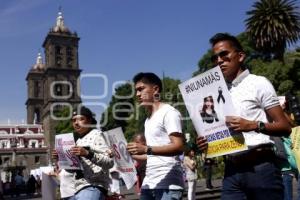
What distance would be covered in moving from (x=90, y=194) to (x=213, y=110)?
7.08 feet

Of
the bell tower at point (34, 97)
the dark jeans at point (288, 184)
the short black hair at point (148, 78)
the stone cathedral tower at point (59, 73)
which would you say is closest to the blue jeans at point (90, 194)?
the short black hair at point (148, 78)

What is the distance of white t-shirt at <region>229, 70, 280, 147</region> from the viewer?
3828mm

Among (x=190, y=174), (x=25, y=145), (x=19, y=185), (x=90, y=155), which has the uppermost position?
(x=25, y=145)

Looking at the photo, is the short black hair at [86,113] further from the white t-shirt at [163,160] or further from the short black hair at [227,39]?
the short black hair at [227,39]

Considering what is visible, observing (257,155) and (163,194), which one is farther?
(163,194)

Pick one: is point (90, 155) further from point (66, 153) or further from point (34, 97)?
point (34, 97)

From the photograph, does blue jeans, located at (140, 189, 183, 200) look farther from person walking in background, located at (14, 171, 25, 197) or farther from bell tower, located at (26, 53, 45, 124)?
bell tower, located at (26, 53, 45, 124)

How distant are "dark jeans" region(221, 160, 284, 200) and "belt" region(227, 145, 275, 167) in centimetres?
2

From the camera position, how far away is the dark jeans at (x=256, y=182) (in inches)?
150

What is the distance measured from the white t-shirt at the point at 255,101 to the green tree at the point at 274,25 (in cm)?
3844

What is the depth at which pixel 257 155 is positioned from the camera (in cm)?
383

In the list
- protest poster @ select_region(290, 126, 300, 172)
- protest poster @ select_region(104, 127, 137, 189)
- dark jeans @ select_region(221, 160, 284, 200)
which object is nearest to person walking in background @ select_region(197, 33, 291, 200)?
dark jeans @ select_region(221, 160, 284, 200)

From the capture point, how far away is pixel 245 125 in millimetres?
3646

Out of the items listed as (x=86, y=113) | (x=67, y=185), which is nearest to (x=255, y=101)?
(x=86, y=113)
